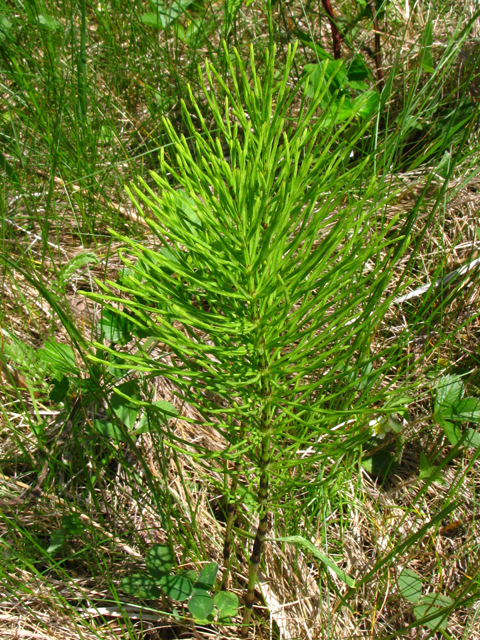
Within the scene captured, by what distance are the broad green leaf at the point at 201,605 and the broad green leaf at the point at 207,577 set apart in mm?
18

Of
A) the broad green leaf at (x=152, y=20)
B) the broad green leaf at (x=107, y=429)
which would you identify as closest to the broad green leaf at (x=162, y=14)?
the broad green leaf at (x=152, y=20)

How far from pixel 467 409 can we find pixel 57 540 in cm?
133

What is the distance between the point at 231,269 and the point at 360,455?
0.96 m

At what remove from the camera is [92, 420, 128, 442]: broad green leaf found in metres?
1.77

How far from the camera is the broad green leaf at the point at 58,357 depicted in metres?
1.81

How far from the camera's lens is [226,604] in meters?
1.51

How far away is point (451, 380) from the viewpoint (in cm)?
194

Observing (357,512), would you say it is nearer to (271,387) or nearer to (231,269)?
(271,387)

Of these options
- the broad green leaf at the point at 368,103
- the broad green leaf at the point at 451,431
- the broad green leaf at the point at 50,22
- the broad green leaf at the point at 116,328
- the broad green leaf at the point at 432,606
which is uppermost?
the broad green leaf at the point at 50,22

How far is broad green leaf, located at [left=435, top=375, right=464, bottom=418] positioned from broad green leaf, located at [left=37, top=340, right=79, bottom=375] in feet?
3.86

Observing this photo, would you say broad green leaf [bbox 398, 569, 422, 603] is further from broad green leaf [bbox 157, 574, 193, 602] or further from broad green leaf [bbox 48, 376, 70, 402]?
broad green leaf [bbox 48, 376, 70, 402]

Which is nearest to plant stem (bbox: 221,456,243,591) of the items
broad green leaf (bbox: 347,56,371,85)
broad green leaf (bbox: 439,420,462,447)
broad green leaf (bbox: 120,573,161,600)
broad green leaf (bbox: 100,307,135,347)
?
broad green leaf (bbox: 120,573,161,600)

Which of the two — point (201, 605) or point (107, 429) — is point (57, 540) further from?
point (201, 605)

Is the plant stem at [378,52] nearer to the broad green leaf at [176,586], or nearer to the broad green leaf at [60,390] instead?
the broad green leaf at [60,390]
